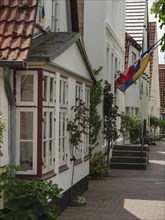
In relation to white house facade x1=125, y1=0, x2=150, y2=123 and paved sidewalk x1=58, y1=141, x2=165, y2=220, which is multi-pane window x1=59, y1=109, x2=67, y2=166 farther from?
white house facade x1=125, y1=0, x2=150, y2=123

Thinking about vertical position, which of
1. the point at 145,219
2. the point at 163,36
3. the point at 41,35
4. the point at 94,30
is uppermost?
the point at 94,30

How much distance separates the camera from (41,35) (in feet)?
36.7

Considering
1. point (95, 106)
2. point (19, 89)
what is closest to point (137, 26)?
point (95, 106)

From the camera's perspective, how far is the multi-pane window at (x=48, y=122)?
987 cm

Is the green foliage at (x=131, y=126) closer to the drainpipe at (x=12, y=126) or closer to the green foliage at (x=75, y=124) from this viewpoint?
the green foliage at (x=75, y=124)

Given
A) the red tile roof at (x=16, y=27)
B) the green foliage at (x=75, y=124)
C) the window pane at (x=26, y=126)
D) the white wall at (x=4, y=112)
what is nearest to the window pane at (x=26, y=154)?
the window pane at (x=26, y=126)

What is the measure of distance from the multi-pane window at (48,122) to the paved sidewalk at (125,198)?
A: 143cm

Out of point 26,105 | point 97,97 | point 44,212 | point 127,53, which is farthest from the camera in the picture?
point 127,53

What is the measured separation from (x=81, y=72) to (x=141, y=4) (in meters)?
21.7

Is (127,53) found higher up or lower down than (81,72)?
higher up

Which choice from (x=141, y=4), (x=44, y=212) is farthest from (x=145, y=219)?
(x=141, y=4)

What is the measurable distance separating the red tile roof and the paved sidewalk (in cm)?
388

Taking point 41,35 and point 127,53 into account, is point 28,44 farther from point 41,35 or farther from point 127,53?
point 127,53

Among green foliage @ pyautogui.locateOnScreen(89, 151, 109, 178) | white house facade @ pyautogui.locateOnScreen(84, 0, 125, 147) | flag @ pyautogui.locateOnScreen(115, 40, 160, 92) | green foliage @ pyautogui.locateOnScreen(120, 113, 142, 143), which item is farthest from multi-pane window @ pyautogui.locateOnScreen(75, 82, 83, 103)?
green foliage @ pyautogui.locateOnScreen(120, 113, 142, 143)
